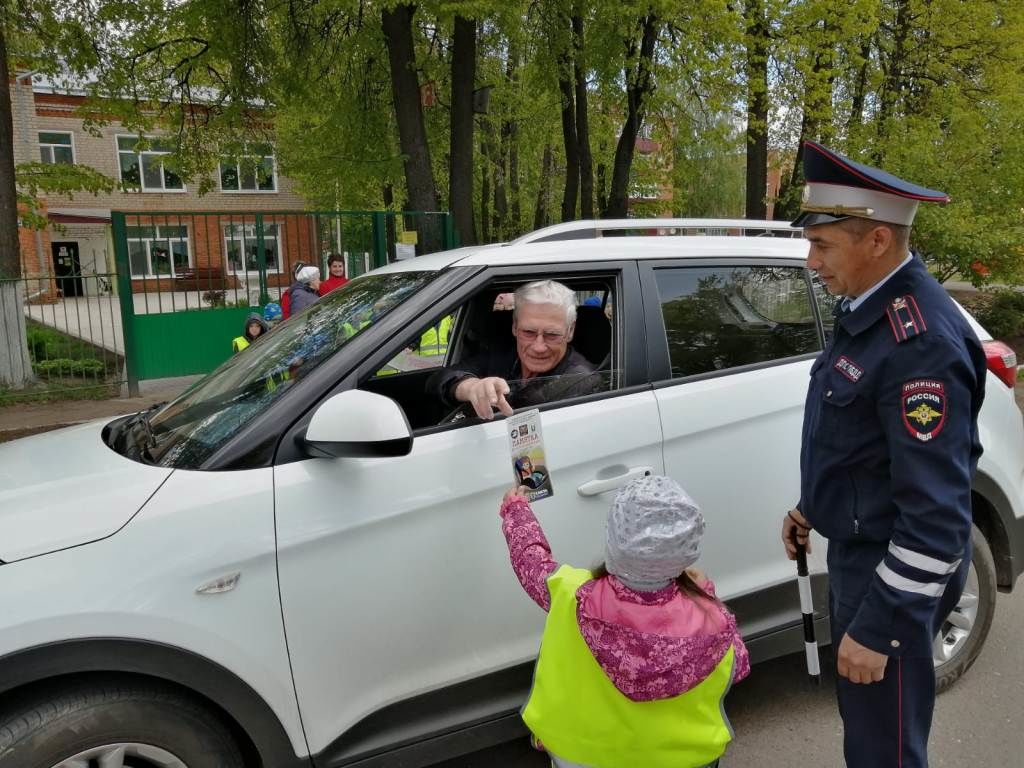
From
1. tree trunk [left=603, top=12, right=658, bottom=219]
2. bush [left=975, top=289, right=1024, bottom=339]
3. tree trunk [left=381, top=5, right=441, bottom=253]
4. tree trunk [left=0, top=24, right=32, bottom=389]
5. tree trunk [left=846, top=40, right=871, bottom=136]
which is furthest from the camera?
tree trunk [left=846, top=40, right=871, bottom=136]

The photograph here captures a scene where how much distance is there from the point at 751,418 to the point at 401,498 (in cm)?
127

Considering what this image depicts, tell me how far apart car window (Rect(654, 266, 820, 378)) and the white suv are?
1 centimetres

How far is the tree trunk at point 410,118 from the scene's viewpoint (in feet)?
35.8

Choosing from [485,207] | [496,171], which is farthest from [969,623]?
[485,207]

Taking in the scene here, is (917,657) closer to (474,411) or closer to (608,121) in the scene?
(474,411)

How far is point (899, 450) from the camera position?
1.65 metres

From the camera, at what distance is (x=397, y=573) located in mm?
2068

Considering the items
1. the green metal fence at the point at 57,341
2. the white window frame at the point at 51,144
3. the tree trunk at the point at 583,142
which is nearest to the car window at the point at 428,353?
the green metal fence at the point at 57,341

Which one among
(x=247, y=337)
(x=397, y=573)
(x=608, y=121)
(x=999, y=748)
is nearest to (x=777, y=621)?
(x=999, y=748)

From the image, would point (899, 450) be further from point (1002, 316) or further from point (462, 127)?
point (1002, 316)

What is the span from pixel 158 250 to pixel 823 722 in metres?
9.95

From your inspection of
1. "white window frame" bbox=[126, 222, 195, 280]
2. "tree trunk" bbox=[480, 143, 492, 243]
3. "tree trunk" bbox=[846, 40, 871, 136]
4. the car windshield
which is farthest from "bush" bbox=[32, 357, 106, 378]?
"tree trunk" bbox=[480, 143, 492, 243]

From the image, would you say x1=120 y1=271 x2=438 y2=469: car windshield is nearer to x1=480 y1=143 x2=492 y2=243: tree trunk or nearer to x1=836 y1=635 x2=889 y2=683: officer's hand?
x1=836 y1=635 x2=889 y2=683: officer's hand

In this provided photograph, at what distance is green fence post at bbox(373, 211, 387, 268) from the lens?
444 inches
